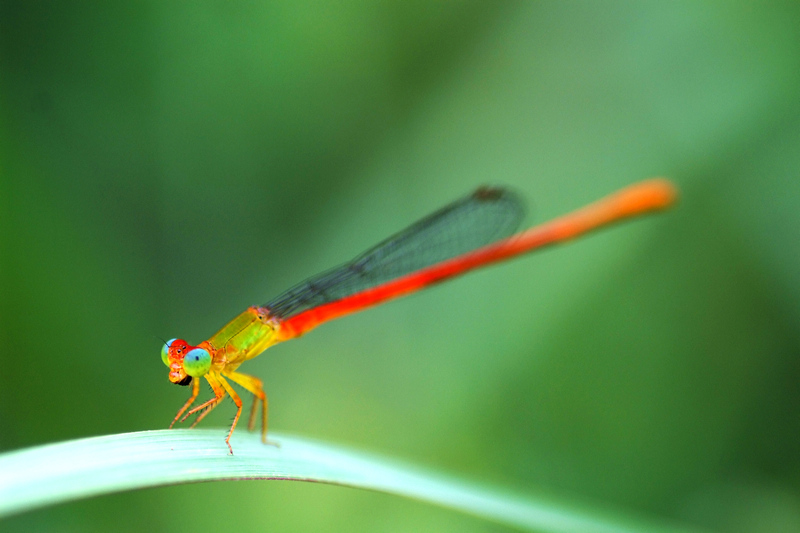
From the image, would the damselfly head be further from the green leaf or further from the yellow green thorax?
the green leaf

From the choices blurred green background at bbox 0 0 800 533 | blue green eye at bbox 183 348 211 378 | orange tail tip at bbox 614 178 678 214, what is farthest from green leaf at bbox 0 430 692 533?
orange tail tip at bbox 614 178 678 214

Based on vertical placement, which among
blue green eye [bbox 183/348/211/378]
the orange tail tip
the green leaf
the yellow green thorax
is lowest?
the green leaf

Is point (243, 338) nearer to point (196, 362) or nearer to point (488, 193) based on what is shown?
point (196, 362)

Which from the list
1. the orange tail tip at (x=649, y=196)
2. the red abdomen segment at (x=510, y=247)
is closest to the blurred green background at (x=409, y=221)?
the red abdomen segment at (x=510, y=247)

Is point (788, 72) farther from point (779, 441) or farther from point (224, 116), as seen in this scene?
point (224, 116)

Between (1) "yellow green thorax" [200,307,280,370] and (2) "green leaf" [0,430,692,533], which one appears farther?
Result: (1) "yellow green thorax" [200,307,280,370]

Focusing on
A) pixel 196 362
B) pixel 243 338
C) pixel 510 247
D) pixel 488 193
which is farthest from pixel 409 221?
pixel 196 362

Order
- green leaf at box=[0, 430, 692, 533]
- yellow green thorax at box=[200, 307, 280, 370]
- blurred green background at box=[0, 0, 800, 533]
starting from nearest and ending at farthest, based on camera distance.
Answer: green leaf at box=[0, 430, 692, 533] < yellow green thorax at box=[200, 307, 280, 370] < blurred green background at box=[0, 0, 800, 533]

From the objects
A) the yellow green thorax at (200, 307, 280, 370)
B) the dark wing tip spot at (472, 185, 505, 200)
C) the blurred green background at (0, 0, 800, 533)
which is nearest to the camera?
the yellow green thorax at (200, 307, 280, 370)
